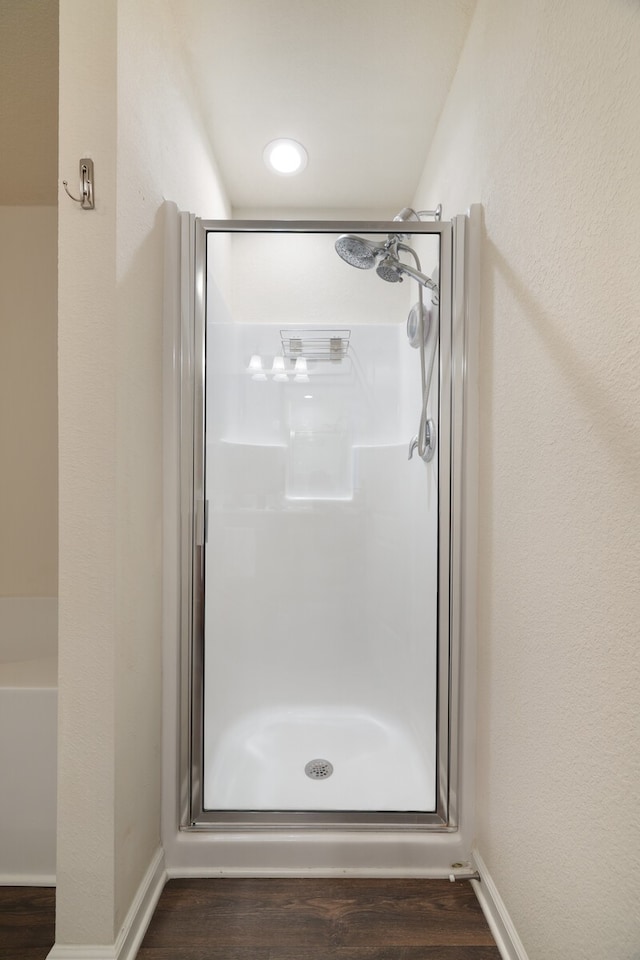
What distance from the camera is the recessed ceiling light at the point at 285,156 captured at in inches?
83.0

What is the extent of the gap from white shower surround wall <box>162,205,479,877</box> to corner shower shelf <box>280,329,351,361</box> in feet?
1.09

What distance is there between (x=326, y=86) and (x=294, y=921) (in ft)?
8.10

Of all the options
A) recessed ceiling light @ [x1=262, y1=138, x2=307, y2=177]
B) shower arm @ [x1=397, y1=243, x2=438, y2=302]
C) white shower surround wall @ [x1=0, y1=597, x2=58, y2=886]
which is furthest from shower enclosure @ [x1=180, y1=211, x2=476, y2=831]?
recessed ceiling light @ [x1=262, y1=138, x2=307, y2=177]

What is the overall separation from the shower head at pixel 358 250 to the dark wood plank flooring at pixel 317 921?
69.3 inches

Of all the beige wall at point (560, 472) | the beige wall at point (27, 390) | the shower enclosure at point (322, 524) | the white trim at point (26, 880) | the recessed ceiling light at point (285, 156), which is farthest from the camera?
the beige wall at point (27, 390)

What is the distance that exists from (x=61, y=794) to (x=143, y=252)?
4.15ft

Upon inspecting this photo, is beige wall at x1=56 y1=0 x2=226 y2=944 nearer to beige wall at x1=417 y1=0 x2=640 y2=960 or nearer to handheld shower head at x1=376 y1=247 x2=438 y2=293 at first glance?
handheld shower head at x1=376 y1=247 x2=438 y2=293

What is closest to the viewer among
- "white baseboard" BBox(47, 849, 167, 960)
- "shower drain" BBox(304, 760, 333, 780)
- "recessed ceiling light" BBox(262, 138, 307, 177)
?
"white baseboard" BBox(47, 849, 167, 960)

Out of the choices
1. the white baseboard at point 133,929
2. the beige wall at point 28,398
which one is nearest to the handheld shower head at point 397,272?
the beige wall at point 28,398

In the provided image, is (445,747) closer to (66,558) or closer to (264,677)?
(264,677)

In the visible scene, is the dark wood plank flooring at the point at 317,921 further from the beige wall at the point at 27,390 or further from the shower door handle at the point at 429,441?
the beige wall at the point at 27,390

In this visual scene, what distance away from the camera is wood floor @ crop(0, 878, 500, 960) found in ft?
3.90

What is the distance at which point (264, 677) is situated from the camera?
171 centimetres

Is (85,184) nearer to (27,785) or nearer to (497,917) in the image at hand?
(27,785)
